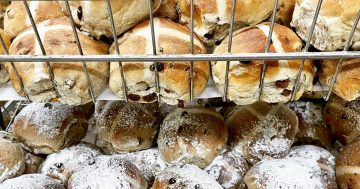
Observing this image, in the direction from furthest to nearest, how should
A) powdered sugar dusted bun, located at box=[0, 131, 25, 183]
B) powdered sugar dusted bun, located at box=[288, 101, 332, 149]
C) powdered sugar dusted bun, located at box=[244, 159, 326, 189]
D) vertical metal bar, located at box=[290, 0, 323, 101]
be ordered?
1. powdered sugar dusted bun, located at box=[288, 101, 332, 149]
2. powdered sugar dusted bun, located at box=[0, 131, 25, 183]
3. powdered sugar dusted bun, located at box=[244, 159, 326, 189]
4. vertical metal bar, located at box=[290, 0, 323, 101]

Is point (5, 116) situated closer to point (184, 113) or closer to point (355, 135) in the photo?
point (184, 113)

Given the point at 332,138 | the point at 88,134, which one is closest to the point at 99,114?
the point at 88,134

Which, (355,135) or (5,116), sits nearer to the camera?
(355,135)

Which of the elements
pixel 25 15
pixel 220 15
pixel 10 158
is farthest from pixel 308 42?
pixel 10 158

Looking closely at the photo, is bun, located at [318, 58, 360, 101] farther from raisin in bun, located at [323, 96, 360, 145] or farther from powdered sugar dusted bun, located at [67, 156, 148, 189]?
powdered sugar dusted bun, located at [67, 156, 148, 189]

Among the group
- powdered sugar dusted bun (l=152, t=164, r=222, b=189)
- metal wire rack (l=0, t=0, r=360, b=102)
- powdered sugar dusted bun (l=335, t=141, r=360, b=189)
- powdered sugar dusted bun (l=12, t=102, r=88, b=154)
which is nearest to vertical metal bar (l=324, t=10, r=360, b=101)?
metal wire rack (l=0, t=0, r=360, b=102)
